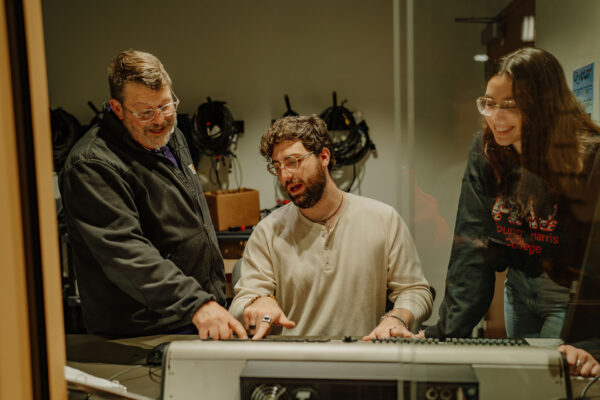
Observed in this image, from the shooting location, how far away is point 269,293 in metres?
1.54

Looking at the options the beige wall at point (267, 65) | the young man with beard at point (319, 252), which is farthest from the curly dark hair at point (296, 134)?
the beige wall at point (267, 65)

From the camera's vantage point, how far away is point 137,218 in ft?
4.56

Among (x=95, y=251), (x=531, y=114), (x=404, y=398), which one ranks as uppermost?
(x=531, y=114)

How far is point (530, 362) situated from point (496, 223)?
0.25 m

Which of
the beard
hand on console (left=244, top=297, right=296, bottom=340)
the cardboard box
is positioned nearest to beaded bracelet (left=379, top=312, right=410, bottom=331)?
hand on console (left=244, top=297, right=296, bottom=340)

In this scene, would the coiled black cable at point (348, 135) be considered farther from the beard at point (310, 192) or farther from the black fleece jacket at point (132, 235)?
the black fleece jacket at point (132, 235)

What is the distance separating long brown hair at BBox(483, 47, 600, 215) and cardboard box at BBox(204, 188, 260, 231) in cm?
248

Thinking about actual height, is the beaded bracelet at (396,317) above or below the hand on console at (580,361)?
below

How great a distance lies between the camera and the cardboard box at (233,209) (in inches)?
125

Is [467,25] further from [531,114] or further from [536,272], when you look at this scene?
[536,272]

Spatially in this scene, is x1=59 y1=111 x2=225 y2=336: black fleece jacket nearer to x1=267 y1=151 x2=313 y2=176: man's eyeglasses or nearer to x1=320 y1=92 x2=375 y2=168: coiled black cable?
x1=267 y1=151 x2=313 y2=176: man's eyeglasses

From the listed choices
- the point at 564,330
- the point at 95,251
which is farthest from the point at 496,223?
the point at 95,251

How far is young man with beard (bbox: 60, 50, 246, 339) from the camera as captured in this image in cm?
132

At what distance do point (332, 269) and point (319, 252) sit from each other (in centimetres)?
7
